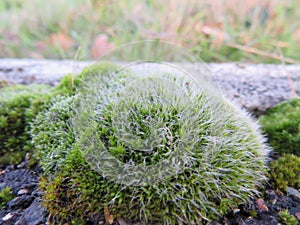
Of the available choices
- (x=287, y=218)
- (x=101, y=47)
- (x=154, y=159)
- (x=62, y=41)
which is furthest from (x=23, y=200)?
(x=62, y=41)

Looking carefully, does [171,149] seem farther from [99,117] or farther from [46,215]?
[46,215]

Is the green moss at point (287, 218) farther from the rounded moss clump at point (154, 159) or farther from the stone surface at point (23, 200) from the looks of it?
the stone surface at point (23, 200)

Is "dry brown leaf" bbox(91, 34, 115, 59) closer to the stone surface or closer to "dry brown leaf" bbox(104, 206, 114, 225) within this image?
the stone surface

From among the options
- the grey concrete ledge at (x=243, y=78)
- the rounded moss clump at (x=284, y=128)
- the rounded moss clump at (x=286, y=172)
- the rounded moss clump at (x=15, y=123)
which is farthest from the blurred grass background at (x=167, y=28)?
the rounded moss clump at (x=286, y=172)

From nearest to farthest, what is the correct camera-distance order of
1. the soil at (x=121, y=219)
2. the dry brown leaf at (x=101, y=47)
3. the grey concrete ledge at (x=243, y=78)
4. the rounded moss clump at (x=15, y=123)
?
the soil at (x=121, y=219)
the rounded moss clump at (x=15, y=123)
the grey concrete ledge at (x=243, y=78)
the dry brown leaf at (x=101, y=47)

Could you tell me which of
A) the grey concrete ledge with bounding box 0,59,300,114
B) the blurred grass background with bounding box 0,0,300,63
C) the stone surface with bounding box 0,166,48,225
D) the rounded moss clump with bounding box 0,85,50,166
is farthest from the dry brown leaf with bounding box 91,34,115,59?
the stone surface with bounding box 0,166,48,225
